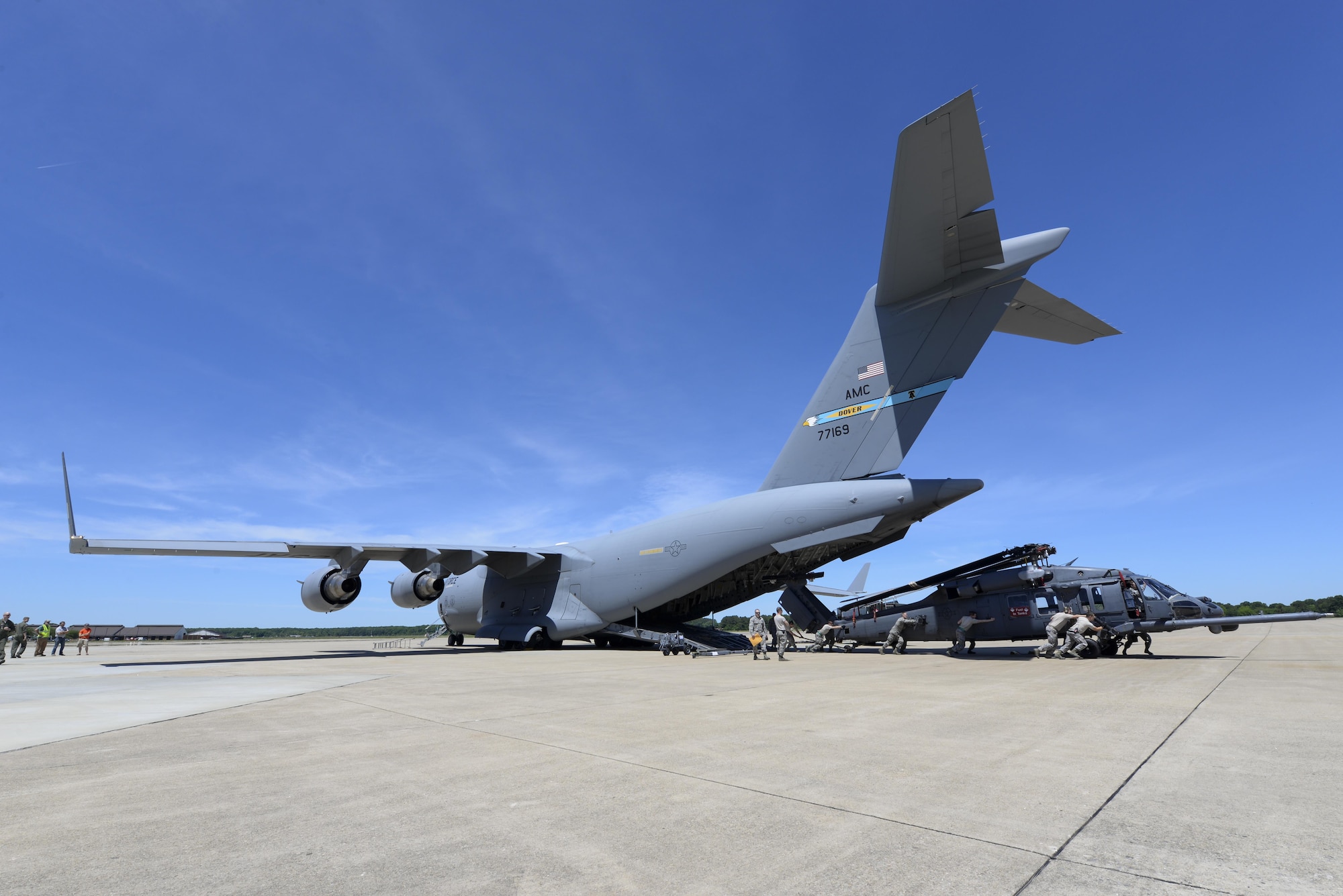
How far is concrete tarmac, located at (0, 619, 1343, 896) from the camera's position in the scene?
2.37 m

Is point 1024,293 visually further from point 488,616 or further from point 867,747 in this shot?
point 488,616

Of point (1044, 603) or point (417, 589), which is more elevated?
point (417, 589)

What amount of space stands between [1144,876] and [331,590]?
1916cm

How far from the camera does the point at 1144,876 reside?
2.26 meters

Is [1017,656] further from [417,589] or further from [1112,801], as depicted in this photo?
[417,589]

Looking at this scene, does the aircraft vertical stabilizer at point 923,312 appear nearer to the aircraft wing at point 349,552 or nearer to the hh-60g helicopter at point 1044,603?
the hh-60g helicopter at point 1044,603

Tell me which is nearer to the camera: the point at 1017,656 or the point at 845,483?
the point at 845,483

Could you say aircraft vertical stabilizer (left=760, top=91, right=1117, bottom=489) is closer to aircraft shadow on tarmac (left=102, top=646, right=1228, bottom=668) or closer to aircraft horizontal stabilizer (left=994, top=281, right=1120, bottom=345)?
aircraft horizontal stabilizer (left=994, top=281, right=1120, bottom=345)

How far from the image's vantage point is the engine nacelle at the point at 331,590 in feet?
58.3

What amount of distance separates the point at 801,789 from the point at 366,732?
375cm

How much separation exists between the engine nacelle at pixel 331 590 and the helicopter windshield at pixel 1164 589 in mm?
18799

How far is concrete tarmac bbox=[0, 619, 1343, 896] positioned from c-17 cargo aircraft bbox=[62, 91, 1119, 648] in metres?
6.24

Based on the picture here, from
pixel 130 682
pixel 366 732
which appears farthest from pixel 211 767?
pixel 130 682

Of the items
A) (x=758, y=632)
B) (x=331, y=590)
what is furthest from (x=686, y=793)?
(x=331, y=590)
